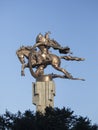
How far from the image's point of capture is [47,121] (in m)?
28.5

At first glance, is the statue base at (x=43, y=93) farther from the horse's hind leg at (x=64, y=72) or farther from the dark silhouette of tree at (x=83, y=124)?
the dark silhouette of tree at (x=83, y=124)

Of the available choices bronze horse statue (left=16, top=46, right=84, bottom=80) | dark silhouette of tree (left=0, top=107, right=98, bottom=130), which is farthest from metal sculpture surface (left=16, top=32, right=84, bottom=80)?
dark silhouette of tree (left=0, top=107, right=98, bottom=130)

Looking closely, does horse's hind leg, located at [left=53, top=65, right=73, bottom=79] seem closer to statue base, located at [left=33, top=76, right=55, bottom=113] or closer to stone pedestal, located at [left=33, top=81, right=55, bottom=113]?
statue base, located at [left=33, top=76, right=55, bottom=113]

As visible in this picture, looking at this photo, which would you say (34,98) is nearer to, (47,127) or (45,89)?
(45,89)

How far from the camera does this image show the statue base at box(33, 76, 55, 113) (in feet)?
122

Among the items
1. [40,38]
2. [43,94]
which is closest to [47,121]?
[43,94]

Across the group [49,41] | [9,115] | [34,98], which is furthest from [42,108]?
[9,115]

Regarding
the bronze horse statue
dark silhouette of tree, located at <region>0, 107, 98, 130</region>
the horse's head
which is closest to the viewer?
dark silhouette of tree, located at <region>0, 107, 98, 130</region>

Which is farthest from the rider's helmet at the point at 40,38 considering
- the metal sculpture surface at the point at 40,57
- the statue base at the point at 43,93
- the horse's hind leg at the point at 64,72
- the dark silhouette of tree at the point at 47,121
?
the dark silhouette of tree at the point at 47,121

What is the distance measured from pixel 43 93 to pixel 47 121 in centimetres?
907

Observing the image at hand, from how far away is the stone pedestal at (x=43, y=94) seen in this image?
37.2 metres

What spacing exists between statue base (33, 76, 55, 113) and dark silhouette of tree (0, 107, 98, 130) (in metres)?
6.99

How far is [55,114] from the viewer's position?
29156 mm

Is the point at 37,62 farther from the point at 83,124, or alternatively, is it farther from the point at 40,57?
the point at 83,124
